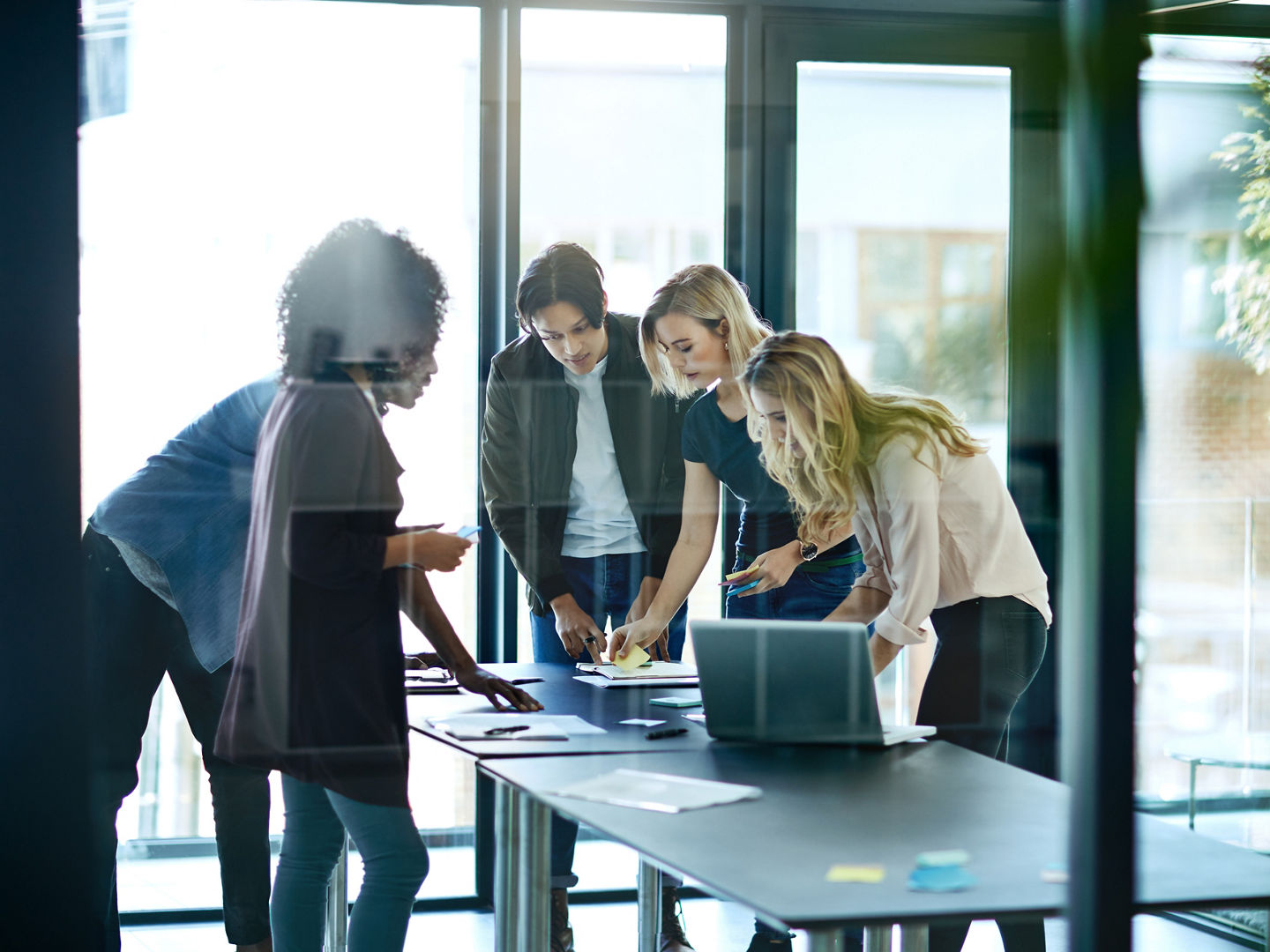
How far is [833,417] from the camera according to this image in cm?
232

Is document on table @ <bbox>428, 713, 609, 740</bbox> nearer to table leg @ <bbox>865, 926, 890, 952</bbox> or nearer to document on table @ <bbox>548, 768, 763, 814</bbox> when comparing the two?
document on table @ <bbox>548, 768, 763, 814</bbox>

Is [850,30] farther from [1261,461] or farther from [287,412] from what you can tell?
[287,412]

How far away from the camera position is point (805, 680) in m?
1.85

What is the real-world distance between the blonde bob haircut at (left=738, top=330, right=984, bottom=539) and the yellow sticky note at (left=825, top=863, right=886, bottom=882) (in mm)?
1043

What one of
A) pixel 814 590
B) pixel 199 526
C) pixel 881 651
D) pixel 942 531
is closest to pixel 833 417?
pixel 942 531

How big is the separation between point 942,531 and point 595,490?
1010 mm

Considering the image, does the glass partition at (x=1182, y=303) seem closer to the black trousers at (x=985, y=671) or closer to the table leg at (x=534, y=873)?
the black trousers at (x=985, y=671)

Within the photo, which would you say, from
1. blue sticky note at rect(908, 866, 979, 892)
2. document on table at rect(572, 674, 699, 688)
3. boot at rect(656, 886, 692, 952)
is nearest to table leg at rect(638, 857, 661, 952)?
boot at rect(656, 886, 692, 952)

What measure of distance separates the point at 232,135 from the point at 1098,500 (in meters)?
2.70

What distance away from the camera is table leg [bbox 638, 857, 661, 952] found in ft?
8.41

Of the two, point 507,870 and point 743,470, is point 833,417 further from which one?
point 507,870

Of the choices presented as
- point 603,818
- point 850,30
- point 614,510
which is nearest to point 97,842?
point 603,818

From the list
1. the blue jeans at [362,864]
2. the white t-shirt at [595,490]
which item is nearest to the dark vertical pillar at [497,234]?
the white t-shirt at [595,490]

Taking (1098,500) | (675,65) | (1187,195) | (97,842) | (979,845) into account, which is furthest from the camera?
(675,65)
